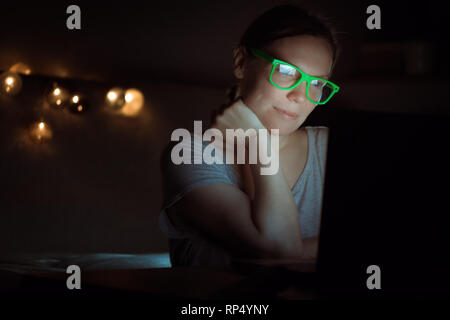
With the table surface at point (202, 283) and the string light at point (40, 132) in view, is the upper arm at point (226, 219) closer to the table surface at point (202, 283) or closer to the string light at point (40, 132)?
the table surface at point (202, 283)

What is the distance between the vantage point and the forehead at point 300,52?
4.46 feet

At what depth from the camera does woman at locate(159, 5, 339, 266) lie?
3.92ft

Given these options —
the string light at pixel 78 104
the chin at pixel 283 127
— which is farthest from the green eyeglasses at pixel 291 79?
the string light at pixel 78 104

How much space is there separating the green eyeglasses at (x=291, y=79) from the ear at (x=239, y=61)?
0.04 metres

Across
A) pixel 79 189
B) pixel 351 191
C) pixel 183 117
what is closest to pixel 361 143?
pixel 351 191

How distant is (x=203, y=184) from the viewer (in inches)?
49.3

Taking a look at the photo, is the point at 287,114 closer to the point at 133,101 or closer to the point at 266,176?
the point at 266,176

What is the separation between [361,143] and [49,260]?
1.13 metres

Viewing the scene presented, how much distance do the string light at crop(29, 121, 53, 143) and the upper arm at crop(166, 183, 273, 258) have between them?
550 millimetres

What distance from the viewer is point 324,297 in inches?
27.4

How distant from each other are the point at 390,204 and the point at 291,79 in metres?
0.80

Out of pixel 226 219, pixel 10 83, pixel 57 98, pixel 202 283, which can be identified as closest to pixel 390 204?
pixel 202 283

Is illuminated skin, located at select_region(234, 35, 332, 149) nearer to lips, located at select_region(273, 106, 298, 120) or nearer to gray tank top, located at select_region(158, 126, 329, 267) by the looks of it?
lips, located at select_region(273, 106, 298, 120)

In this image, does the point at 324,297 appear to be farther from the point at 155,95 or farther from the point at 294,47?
the point at 155,95
